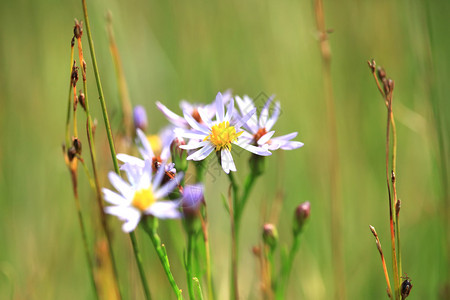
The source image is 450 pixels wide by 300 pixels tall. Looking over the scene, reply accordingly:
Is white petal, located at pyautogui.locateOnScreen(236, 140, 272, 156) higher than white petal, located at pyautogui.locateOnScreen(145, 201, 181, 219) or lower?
higher

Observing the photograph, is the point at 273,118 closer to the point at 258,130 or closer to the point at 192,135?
the point at 258,130

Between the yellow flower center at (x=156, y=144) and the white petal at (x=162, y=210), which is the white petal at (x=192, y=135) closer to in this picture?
the white petal at (x=162, y=210)

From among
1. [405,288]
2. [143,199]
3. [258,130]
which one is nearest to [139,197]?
[143,199]

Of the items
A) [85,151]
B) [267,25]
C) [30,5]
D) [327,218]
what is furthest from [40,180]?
[267,25]

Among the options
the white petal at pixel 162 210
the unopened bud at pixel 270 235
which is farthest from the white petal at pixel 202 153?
the unopened bud at pixel 270 235

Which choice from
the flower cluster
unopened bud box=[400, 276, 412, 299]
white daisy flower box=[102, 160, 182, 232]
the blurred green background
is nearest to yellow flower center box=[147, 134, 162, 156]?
the flower cluster

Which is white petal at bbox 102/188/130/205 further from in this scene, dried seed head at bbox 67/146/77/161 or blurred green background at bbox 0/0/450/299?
blurred green background at bbox 0/0/450/299
